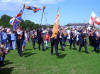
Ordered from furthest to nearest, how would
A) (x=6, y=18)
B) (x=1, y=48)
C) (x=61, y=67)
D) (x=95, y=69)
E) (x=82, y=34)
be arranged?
(x=6, y=18) → (x=82, y=34) → (x=61, y=67) → (x=95, y=69) → (x=1, y=48)

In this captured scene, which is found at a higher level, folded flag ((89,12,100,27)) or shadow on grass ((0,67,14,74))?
folded flag ((89,12,100,27))

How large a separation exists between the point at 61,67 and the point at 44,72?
1174 mm

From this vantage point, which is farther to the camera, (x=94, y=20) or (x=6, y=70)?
(x=94, y=20)

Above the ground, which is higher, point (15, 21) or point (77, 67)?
point (15, 21)

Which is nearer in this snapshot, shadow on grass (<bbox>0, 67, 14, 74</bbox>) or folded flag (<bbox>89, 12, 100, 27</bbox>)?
shadow on grass (<bbox>0, 67, 14, 74</bbox>)

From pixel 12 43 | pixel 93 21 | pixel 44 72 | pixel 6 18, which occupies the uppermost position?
pixel 6 18

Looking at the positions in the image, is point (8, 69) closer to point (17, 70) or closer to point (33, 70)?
point (17, 70)

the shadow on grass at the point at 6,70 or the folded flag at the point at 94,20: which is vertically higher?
the folded flag at the point at 94,20

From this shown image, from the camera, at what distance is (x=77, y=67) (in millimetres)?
8148

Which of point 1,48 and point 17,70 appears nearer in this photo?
point 1,48

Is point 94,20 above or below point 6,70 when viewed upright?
above

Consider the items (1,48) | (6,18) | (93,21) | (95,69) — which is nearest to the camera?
(1,48)

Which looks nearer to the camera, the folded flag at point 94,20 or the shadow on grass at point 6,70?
the shadow on grass at point 6,70

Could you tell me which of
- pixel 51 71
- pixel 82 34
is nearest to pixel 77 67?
pixel 51 71
